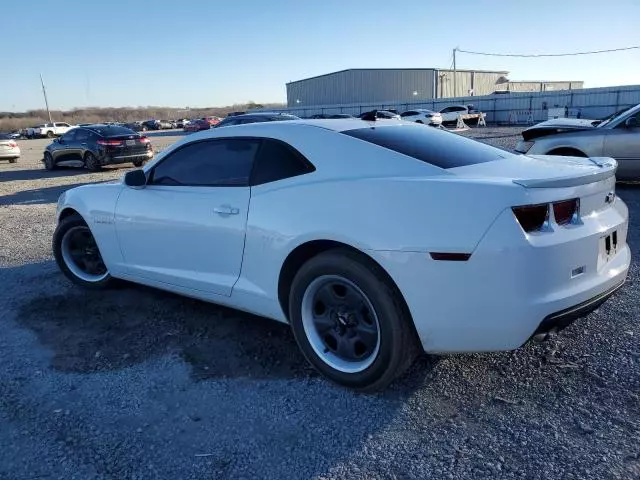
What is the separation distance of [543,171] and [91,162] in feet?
51.8

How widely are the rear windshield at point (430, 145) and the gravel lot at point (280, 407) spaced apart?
4.15 ft

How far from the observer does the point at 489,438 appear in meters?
2.54

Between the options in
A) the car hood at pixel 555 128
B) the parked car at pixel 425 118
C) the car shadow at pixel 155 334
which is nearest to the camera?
the car shadow at pixel 155 334

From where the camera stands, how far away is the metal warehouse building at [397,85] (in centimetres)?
6091

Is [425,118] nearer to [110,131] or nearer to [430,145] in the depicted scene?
[110,131]

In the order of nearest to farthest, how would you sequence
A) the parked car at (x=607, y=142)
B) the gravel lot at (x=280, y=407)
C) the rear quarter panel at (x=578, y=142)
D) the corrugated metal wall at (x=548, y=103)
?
the gravel lot at (x=280, y=407) < the parked car at (x=607, y=142) < the rear quarter panel at (x=578, y=142) < the corrugated metal wall at (x=548, y=103)

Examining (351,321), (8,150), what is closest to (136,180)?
(351,321)

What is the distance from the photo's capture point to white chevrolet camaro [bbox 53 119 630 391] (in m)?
2.53

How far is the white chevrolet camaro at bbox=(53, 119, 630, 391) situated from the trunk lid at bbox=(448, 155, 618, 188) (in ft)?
0.04

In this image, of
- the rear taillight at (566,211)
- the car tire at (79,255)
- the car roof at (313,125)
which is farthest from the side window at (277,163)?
the car tire at (79,255)

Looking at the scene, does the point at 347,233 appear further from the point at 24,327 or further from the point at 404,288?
the point at 24,327

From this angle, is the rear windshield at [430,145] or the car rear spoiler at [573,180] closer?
the car rear spoiler at [573,180]

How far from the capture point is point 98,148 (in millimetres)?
15828

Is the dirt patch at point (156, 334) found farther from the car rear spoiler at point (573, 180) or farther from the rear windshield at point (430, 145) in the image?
the car rear spoiler at point (573, 180)
